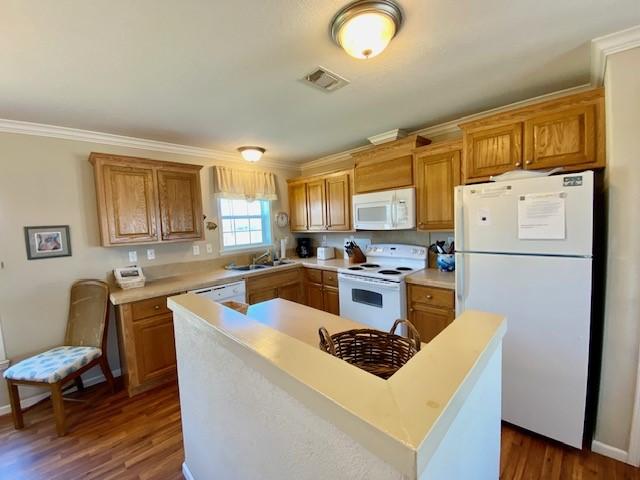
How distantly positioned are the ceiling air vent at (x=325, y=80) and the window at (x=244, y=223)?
2189 millimetres

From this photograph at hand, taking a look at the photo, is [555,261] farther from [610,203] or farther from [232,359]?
[232,359]

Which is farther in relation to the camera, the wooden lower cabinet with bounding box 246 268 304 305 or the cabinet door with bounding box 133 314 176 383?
the wooden lower cabinet with bounding box 246 268 304 305

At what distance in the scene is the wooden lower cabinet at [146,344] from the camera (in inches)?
96.7

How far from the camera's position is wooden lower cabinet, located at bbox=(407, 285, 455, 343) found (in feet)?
7.95

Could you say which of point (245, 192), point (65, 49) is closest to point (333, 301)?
point (245, 192)

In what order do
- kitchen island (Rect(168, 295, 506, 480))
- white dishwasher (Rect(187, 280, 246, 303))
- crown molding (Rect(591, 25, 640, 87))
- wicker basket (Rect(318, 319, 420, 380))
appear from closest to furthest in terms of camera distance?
kitchen island (Rect(168, 295, 506, 480)), wicker basket (Rect(318, 319, 420, 380)), crown molding (Rect(591, 25, 640, 87)), white dishwasher (Rect(187, 280, 246, 303))

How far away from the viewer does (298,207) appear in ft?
13.8

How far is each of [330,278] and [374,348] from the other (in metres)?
2.27

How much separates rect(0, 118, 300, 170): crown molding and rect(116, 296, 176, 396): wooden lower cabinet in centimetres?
160

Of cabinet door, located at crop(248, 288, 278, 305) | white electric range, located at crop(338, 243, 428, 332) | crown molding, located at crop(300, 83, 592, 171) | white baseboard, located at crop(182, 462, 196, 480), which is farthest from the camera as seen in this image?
cabinet door, located at crop(248, 288, 278, 305)

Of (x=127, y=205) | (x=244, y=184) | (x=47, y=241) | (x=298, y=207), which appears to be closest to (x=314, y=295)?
(x=298, y=207)

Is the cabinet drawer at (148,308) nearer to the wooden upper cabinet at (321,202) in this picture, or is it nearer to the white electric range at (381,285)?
the white electric range at (381,285)

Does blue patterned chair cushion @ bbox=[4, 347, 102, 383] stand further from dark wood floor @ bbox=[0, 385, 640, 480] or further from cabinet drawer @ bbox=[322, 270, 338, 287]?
cabinet drawer @ bbox=[322, 270, 338, 287]

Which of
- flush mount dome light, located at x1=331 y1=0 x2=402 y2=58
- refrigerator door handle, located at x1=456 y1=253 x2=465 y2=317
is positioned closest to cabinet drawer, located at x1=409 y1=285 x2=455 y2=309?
refrigerator door handle, located at x1=456 y1=253 x2=465 y2=317
